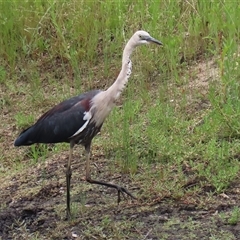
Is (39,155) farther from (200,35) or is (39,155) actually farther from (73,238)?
(200,35)

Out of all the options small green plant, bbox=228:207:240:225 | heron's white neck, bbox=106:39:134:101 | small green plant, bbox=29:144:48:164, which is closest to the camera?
small green plant, bbox=228:207:240:225

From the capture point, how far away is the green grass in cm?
562

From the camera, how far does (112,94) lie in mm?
4996

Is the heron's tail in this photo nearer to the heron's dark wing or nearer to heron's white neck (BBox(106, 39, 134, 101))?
the heron's dark wing

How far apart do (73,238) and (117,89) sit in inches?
44.1

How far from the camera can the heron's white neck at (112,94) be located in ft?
16.2

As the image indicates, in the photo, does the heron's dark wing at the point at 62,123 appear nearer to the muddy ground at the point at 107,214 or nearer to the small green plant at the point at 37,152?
the muddy ground at the point at 107,214

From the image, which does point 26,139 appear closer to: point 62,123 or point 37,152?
point 62,123

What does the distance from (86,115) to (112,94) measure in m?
0.25

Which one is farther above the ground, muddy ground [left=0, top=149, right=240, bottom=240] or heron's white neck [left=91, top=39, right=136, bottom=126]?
heron's white neck [left=91, top=39, right=136, bottom=126]

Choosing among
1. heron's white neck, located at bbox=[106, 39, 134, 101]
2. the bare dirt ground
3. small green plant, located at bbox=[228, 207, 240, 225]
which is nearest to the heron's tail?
the bare dirt ground

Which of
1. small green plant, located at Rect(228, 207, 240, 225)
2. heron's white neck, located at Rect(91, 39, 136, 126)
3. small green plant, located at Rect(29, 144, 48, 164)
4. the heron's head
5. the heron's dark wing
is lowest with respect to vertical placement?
small green plant, located at Rect(29, 144, 48, 164)

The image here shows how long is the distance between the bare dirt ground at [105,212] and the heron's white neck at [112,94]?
67 cm

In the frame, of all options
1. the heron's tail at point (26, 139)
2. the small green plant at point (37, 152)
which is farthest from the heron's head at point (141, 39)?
the small green plant at point (37, 152)
